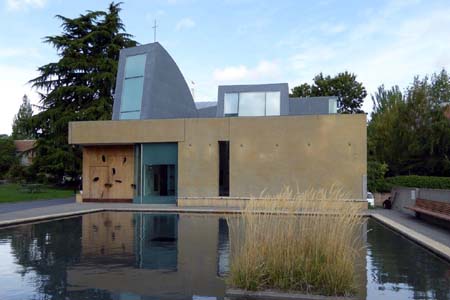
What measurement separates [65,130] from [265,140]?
19477 millimetres

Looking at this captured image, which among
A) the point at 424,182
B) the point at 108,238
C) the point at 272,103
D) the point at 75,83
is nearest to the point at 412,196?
the point at 424,182

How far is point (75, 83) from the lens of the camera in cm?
3844

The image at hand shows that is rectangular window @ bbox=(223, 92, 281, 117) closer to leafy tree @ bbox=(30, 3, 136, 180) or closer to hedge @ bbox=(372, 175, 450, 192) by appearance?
hedge @ bbox=(372, 175, 450, 192)

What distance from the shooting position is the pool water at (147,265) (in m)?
6.57

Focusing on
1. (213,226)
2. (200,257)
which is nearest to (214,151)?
(213,226)

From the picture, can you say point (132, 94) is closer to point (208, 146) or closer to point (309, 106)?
point (208, 146)

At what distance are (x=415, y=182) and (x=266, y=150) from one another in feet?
32.8

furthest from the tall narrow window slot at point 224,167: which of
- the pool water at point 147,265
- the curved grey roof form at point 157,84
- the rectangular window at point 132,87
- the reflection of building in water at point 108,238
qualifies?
the pool water at point 147,265

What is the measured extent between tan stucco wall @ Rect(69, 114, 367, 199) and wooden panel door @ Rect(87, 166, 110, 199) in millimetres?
2582

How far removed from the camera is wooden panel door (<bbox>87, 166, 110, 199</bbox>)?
1026 inches

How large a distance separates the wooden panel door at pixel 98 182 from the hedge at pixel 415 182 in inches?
630

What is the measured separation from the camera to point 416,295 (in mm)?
6441

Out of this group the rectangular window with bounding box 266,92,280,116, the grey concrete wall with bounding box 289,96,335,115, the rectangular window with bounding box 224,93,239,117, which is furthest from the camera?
the grey concrete wall with bounding box 289,96,335,115

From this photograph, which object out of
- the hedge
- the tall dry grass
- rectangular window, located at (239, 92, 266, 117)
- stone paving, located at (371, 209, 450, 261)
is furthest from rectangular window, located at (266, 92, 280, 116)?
the tall dry grass
